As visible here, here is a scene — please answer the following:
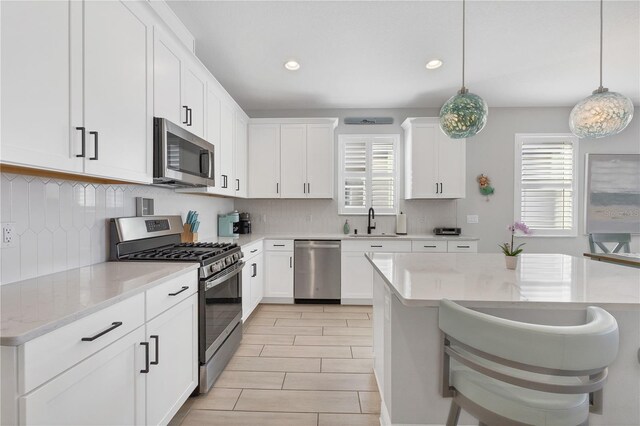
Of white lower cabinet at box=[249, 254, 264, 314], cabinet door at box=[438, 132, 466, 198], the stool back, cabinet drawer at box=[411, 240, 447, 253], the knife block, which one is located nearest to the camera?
the stool back

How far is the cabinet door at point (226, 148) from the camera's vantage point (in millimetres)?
3268

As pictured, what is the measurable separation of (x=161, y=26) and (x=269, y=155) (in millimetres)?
2301

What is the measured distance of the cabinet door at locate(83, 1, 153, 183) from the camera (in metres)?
1.46

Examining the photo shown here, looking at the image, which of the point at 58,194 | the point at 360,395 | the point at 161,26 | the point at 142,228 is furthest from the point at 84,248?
the point at 360,395

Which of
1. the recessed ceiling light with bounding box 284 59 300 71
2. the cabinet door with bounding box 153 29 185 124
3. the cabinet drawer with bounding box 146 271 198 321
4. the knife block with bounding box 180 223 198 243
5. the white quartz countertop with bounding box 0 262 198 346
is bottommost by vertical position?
the cabinet drawer with bounding box 146 271 198 321

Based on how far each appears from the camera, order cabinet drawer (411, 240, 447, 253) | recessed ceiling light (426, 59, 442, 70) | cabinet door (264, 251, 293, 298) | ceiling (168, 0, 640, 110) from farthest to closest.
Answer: cabinet door (264, 251, 293, 298), cabinet drawer (411, 240, 447, 253), recessed ceiling light (426, 59, 442, 70), ceiling (168, 0, 640, 110)

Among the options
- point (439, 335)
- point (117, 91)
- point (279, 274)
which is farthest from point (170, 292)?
point (279, 274)

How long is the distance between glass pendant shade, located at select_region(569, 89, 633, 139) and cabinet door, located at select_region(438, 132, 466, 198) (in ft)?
7.19

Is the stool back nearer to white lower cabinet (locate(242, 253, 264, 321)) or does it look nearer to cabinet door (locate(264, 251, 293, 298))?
white lower cabinet (locate(242, 253, 264, 321))

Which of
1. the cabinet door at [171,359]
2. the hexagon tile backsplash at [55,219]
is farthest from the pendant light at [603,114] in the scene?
the hexagon tile backsplash at [55,219]

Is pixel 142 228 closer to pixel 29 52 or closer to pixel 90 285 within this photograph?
pixel 90 285

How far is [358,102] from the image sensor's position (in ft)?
14.2

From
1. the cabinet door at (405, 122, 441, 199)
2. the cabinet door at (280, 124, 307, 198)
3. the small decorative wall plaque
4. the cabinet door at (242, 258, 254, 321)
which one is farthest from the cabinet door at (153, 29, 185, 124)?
the small decorative wall plaque

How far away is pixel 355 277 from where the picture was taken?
3998 mm
